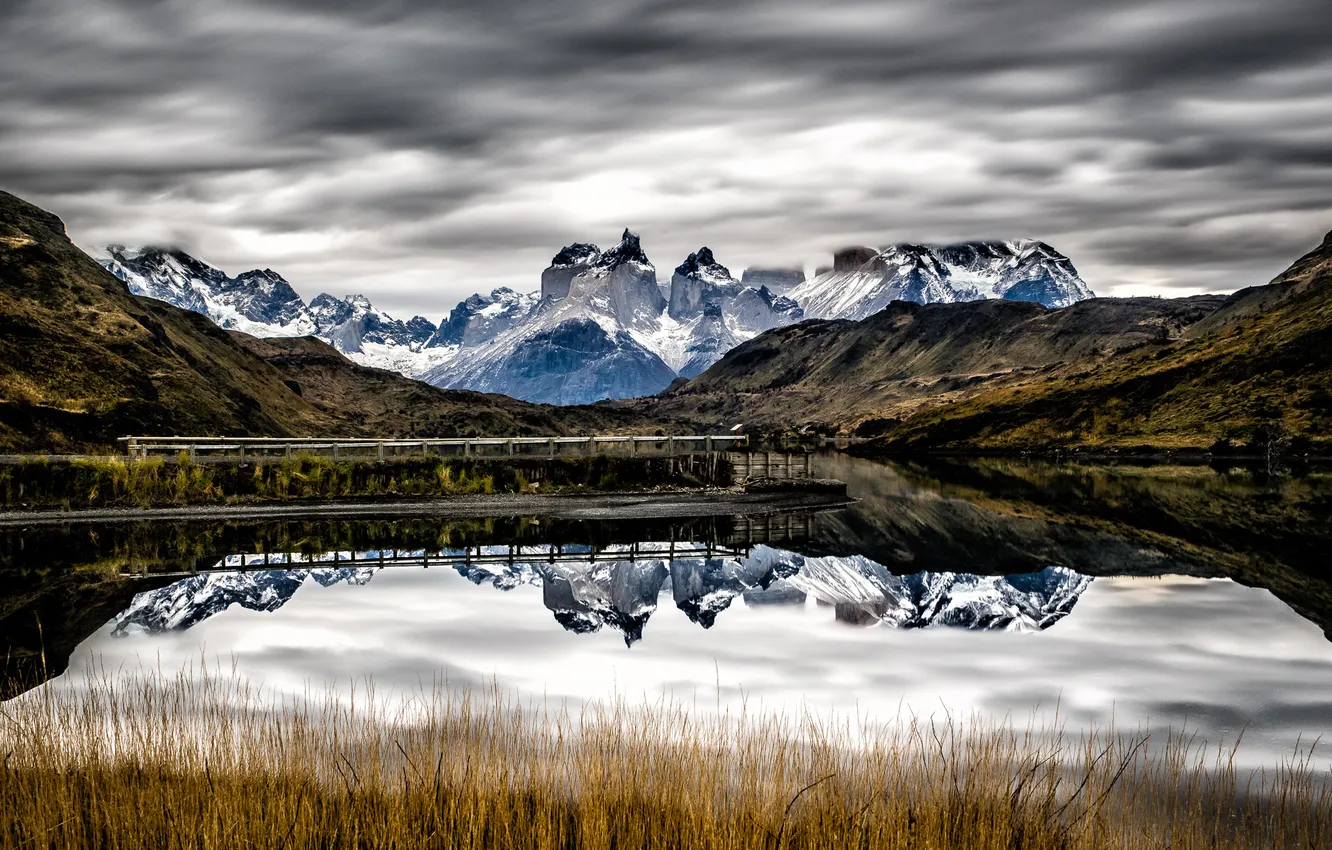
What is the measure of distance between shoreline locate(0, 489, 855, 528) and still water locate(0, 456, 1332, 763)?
1.89m

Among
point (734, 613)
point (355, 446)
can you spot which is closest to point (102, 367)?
point (355, 446)

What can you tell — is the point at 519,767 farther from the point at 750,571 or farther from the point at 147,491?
the point at 147,491

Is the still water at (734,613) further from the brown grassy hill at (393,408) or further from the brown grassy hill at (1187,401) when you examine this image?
the brown grassy hill at (393,408)

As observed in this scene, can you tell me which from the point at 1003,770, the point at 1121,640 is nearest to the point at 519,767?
the point at 1003,770

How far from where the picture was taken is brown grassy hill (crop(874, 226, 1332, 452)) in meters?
134

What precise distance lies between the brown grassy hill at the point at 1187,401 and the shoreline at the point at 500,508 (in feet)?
294

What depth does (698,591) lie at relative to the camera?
3092cm

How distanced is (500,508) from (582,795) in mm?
41402

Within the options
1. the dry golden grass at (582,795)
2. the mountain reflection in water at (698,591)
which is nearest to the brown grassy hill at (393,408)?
the mountain reflection in water at (698,591)

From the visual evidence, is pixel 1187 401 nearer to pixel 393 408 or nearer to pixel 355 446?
pixel 393 408

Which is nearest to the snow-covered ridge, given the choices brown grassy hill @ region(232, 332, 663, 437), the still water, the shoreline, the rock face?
the rock face

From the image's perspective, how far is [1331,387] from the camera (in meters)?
135

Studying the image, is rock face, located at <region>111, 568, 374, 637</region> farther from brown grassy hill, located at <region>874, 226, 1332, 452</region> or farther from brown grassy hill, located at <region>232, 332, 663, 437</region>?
brown grassy hill, located at <region>874, 226, 1332, 452</region>

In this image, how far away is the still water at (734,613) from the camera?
60.5ft
